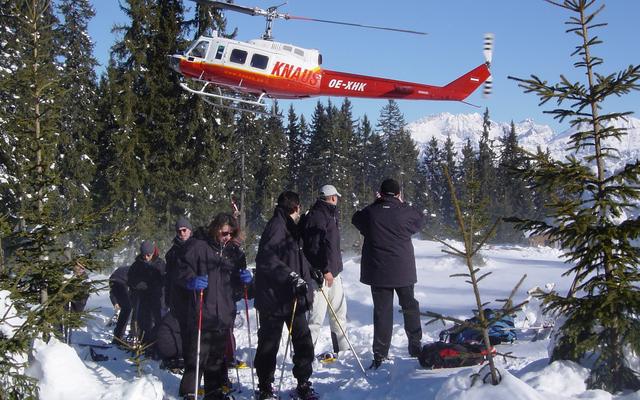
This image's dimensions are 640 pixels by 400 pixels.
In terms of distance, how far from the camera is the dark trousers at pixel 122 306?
10.1m

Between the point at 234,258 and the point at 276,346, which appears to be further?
the point at 234,258

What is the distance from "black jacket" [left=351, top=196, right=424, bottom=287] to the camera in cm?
657

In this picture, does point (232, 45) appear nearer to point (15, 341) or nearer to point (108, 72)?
point (108, 72)

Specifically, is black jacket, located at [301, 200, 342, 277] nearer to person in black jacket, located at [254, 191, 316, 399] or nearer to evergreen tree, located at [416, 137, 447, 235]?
person in black jacket, located at [254, 191, 316, 399]

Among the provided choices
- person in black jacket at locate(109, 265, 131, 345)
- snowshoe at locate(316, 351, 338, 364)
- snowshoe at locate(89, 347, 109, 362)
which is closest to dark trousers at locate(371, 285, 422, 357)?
snowshoe at locate(316, 351, 338, 364)

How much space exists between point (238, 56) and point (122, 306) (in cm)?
793

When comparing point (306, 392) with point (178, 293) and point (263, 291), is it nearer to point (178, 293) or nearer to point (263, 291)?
point (263, 291)

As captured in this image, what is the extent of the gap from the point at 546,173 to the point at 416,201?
56.0 m

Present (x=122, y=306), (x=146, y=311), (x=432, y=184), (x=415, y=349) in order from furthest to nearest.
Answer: (x=432, y=184), (x=122, y=306), (x=146, y=311), (x=415, y=349)

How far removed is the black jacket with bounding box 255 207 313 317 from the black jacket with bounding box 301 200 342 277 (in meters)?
0.98

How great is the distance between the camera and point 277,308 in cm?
559

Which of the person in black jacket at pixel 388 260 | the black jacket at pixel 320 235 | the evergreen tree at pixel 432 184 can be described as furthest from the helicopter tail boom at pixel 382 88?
the evergreen tree at pixel 432 184

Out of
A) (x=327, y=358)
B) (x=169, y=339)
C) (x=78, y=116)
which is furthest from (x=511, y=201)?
(x=169, y=339)

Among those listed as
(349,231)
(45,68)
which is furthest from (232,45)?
(349,231)
